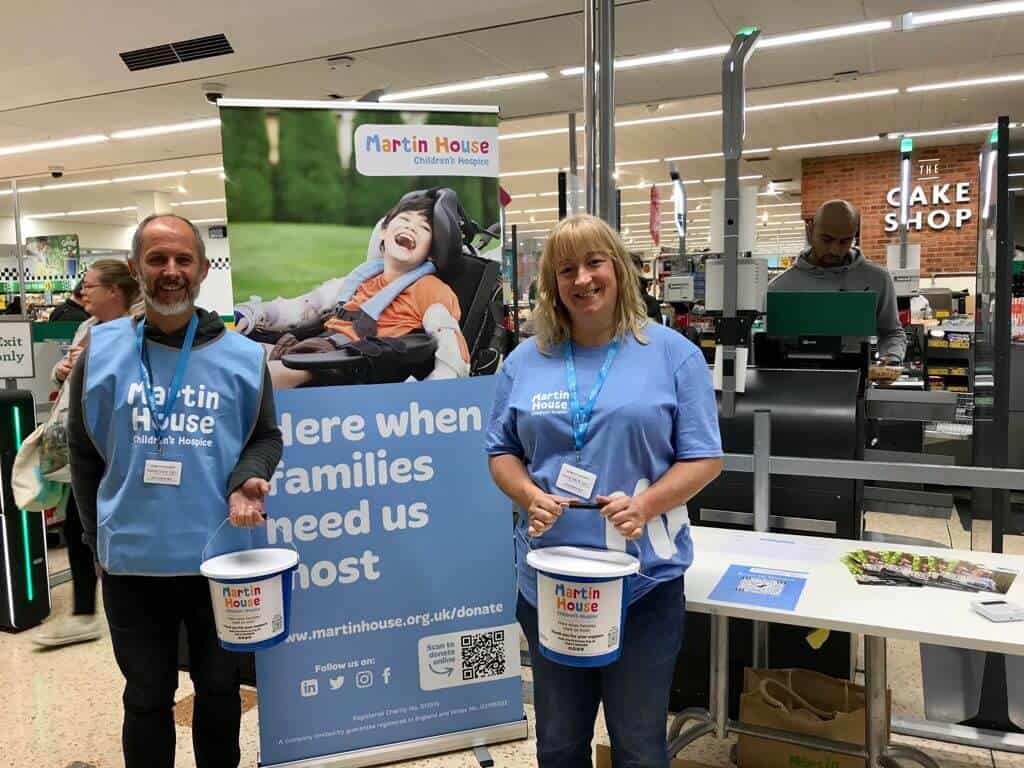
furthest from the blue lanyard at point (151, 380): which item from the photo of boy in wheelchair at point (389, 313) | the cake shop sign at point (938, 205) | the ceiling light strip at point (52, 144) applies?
the cake shop sign at point (938, 205)

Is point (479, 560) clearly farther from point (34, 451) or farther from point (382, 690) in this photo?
point (34, 451)

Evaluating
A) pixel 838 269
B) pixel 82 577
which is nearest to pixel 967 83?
pixel 838 269

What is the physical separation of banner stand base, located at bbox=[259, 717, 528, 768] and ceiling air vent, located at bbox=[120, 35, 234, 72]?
607 cm

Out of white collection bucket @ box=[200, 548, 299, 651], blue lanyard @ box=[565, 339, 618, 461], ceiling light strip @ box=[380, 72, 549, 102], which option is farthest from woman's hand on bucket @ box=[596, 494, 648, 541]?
ceiling light strip @ box=[380, 72, 549, 102]

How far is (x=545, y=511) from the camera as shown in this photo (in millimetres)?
1569

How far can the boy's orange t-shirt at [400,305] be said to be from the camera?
7.93 ft

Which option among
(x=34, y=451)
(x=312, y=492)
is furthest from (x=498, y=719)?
(x=34, y=451)

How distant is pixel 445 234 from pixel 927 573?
1.62 meters

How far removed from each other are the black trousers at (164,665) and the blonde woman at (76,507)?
1517 mm

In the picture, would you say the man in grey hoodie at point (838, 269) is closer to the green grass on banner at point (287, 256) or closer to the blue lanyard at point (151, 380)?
the green grass on banner at point (287, 256)

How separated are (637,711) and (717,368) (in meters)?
1.58

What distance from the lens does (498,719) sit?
2.64 meters

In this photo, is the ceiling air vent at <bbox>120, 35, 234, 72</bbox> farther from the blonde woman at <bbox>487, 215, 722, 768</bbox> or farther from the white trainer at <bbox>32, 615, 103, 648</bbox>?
the blonde woman at <bbox>487, 215, 722, 768</bbox>

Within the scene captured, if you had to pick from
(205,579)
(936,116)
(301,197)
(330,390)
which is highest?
(936,116)
